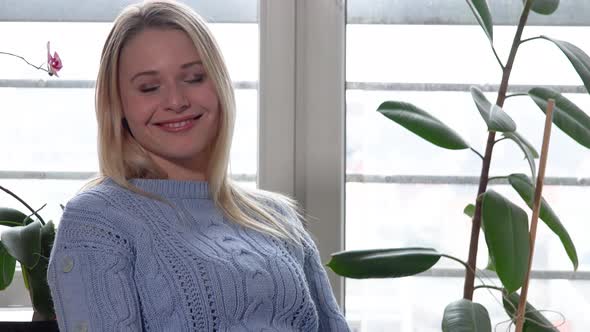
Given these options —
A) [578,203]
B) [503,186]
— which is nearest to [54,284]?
[503,186]

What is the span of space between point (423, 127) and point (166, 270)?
0.61 metres

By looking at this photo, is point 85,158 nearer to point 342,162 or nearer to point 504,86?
point 342,162

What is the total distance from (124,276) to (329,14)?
3.22ft

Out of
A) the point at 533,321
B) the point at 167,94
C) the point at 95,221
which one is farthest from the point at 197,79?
the point at 533,321

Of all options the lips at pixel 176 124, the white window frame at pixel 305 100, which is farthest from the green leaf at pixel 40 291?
the white window frame at pixel 305 100

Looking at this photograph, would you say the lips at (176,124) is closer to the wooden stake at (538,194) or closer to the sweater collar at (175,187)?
the sweater collar at (175,187)

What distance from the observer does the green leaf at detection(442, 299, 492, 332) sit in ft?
5.73

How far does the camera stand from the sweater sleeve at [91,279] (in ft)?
4.91

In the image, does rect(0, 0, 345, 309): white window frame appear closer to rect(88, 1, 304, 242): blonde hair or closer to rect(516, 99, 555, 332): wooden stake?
rect(88, 1, 304, 242): blonde hair

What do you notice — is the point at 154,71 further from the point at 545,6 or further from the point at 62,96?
the point at 545,6

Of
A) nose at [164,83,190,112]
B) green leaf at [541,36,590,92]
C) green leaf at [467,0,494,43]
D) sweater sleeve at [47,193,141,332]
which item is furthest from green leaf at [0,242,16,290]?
green leaf at [541,36,590,92]

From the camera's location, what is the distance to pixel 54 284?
1.51m

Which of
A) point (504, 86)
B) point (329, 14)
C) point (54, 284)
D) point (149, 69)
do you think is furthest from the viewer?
point (329, 14)

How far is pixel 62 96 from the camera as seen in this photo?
2307 millimetres
